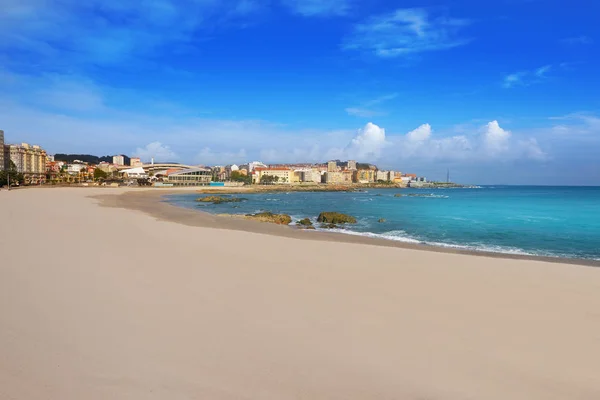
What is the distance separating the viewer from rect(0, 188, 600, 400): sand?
3.40 meters

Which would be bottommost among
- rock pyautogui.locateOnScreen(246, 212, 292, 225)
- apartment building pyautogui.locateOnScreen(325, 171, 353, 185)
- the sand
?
rock pyautogui.locateOnScreen(246, 212, 292, 225)

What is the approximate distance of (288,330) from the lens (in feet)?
15.1

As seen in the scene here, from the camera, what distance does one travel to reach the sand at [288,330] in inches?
134

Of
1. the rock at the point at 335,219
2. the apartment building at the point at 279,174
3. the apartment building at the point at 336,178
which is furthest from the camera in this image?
the apartment building at the point at 336,178

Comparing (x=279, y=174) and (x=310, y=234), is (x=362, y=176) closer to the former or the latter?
(x=279, y=174)

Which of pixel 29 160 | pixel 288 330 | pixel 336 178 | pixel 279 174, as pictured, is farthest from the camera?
pixel 336 178

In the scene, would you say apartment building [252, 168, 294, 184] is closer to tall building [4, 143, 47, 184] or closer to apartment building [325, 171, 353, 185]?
apartment building [325, 171, 353, 185]

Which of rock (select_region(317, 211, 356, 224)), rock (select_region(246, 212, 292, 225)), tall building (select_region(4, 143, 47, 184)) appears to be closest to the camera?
rock (select_region(246, 212, 292, 225))

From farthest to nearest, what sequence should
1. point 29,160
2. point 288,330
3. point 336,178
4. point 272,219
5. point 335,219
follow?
point 336,178
point 29,160
point 335,219
point 272,219
point 288,330

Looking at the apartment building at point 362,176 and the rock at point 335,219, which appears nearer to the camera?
the rock at point 335,219

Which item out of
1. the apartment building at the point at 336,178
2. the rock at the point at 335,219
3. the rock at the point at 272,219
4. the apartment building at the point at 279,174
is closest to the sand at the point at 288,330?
the rock at the point at 272,219

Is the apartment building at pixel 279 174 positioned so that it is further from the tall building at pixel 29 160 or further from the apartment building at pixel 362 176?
the tall building at pixel 29 160

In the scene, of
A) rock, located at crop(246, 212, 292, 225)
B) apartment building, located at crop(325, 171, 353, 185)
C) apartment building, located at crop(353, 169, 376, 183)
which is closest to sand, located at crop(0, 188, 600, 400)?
rock, located at crop(246, 212, 292, 225)

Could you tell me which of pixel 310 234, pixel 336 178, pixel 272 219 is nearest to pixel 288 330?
pixel 310 234
